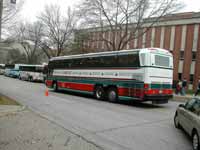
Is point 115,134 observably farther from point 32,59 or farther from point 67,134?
point 32,59

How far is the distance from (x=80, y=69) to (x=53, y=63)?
506 centimetres

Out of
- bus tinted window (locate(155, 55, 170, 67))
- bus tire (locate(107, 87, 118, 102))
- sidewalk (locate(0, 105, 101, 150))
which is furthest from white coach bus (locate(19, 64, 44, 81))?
sidewalk (locate(0, 105, 101, 150))

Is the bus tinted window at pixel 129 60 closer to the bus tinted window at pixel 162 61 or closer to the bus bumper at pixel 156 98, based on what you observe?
the bus tinted window at pixel 162 61

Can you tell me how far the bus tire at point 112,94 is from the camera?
14195 mm

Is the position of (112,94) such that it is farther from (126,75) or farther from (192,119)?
(192,119)

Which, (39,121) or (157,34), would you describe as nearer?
(39,121)

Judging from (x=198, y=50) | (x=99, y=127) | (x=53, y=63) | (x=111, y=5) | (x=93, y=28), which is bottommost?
(x=99, y=127)

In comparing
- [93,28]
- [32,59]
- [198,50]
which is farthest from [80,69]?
[32,59]

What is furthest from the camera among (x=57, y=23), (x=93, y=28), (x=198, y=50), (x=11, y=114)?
(x=57, y=23)

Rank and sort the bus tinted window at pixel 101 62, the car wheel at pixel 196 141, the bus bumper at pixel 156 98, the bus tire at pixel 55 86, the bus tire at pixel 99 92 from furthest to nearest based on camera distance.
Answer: the bus tire at pixel 55 86 → the bus tire at pixel 99 92 → the bus tinted window at pixel 101 62 → the bus bumper at pixel 156 98 → the car wheel at pixel 196 141

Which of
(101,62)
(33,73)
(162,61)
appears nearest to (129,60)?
(162,61)

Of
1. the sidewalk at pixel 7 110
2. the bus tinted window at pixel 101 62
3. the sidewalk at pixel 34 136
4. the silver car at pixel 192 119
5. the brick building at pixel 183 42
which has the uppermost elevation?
the brick building at pixel 183 42

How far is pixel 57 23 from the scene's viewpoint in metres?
40.5

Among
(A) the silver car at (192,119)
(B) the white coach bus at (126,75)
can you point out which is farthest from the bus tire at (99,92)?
(A) the silver car at (192,119)
